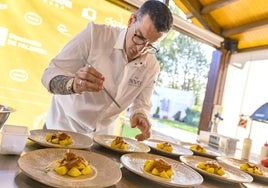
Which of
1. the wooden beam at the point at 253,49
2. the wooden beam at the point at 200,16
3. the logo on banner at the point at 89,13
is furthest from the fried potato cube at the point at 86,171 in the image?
the wooden beam at the point at 200,16

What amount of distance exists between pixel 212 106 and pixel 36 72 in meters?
2.64

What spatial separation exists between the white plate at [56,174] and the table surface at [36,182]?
0.11 feet


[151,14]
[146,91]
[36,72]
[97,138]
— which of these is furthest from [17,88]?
[151,14]

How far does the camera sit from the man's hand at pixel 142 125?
1398 mm

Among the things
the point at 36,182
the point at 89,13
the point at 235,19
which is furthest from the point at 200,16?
the point at 36,182

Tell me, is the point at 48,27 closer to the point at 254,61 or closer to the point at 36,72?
the point at 36,72

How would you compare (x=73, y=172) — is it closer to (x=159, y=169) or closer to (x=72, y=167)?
(x=72, y=167)

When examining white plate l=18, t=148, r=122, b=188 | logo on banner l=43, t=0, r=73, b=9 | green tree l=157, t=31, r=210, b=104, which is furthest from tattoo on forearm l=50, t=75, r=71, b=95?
green tree l=157, t=31, r=210, b=104

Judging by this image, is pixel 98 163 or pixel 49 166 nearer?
pixel 49 166

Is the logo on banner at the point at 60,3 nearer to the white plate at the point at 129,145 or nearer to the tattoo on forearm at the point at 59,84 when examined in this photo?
the tattoo on forearm at the point at 59,84

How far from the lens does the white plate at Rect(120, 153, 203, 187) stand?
86cm

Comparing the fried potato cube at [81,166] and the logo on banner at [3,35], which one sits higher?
the logo on banner at [3,35]

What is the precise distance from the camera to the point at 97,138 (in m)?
1.24

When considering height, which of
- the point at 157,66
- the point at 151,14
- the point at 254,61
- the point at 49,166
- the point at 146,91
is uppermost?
the point at 254,61
